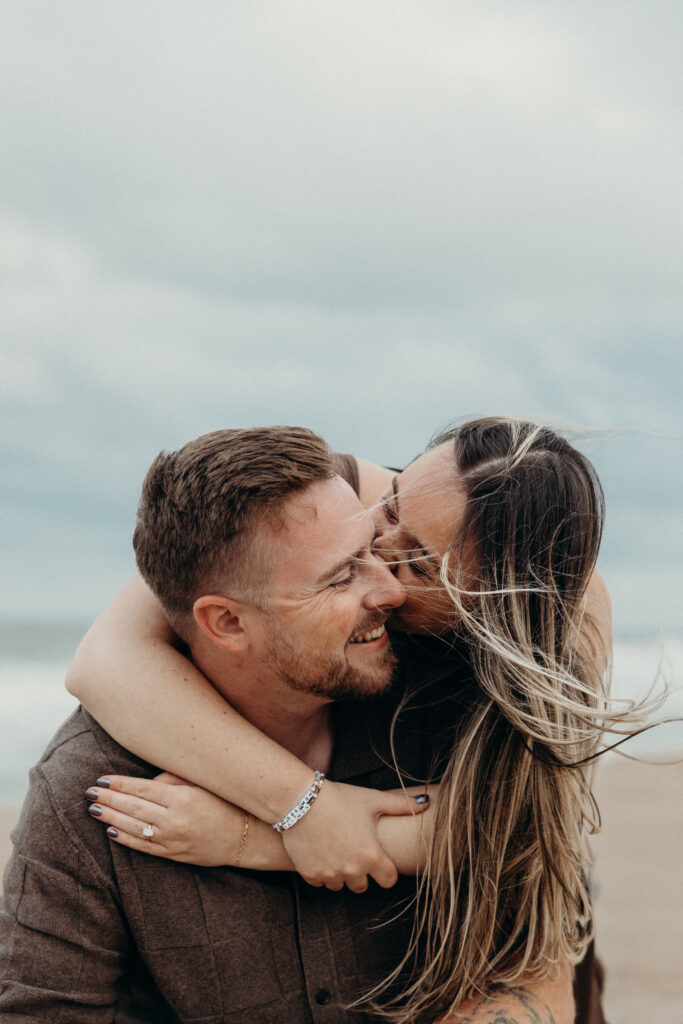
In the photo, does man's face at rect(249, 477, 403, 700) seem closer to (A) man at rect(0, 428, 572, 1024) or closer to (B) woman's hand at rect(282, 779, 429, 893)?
(A) man at rect(0, 428, 572, 1024)

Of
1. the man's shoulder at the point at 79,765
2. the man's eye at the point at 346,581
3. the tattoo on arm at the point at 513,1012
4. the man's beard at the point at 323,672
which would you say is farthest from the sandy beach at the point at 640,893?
the man's shoulder at the point at 79,765

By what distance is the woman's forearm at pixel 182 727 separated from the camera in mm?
2602

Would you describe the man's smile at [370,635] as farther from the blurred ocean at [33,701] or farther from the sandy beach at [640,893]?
the blurred ocean at [33,701]

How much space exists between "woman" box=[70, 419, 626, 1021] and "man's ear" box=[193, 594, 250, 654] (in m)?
0.14

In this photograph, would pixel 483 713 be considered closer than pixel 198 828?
No

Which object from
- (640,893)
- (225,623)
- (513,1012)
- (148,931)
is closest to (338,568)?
(225,623)

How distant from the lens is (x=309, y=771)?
8.77 ft

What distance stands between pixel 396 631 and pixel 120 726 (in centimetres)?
85

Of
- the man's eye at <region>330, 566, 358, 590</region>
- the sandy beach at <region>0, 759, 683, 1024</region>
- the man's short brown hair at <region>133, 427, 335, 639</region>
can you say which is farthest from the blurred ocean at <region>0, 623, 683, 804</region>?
the man's short brown hair at <region>133, 427, 335, 639</region>

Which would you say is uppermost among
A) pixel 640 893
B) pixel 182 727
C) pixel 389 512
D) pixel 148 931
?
pixel 389 512

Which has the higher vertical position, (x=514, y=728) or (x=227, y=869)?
(x=514, y=728)

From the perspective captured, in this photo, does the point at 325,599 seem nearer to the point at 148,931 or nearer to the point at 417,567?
the point at 417,567

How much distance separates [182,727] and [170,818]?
0.74 feet

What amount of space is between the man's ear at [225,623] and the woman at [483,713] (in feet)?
0.46
